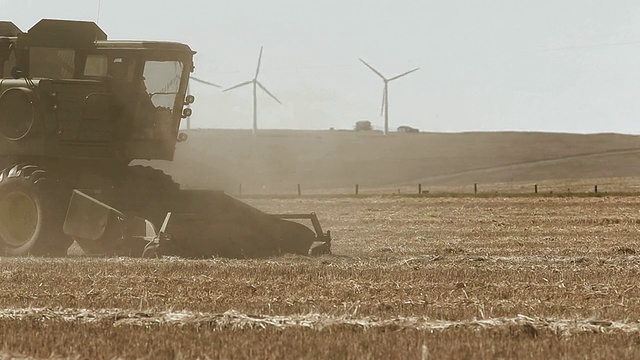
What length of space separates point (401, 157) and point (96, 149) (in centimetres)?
8786

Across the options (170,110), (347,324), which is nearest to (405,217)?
(170,110)

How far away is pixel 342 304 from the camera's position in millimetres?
15797

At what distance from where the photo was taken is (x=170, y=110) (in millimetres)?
26234

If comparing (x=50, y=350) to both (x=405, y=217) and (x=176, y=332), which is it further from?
(x=405, y=217)

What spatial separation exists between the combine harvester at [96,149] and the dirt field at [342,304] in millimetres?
1517

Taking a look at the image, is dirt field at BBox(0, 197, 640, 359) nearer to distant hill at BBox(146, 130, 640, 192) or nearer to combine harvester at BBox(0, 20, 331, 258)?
combine harvester at BBox(0, 20, 331, 258)

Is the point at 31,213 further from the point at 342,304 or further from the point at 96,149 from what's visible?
the point at 342,304

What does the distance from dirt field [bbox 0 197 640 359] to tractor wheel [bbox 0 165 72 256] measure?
55.2 inches

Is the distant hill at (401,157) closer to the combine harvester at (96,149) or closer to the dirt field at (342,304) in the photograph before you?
the combine harvester at (96,149)

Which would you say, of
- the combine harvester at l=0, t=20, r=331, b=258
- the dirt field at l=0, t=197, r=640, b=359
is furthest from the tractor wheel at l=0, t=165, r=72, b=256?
the dirt field at l=0, t=197, r=640, b=359

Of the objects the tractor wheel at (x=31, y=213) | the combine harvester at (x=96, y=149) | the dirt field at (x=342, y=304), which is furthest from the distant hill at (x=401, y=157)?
the dirt field at (x=342, y=304)

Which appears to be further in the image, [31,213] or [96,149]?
[96,149]

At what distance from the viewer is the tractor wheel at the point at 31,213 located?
81.0 feet

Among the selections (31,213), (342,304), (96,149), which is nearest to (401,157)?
(96,149)
